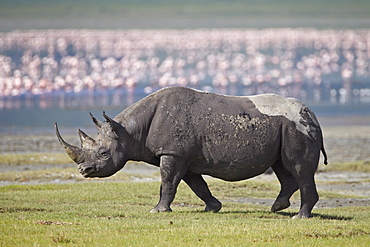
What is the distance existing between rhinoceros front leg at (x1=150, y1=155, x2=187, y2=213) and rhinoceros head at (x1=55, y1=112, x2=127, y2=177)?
86 cm

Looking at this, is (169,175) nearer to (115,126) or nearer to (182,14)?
(115,126)

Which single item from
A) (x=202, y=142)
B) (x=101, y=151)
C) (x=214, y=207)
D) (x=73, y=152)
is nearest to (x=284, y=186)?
(x=214, y=207)

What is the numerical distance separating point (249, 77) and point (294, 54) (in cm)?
1972

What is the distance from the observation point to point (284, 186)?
17078 millimetres

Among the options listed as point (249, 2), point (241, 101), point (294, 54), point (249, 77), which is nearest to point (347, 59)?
point (294, 54)

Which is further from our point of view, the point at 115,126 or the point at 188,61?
the point at 188,61

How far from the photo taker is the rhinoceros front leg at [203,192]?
17000 mm

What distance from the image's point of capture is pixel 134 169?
97.2 ft

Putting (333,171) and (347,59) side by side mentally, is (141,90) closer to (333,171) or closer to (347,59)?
(347,59)

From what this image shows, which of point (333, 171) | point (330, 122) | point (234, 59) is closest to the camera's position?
point (333, 171)

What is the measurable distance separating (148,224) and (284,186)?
3852 millimetres

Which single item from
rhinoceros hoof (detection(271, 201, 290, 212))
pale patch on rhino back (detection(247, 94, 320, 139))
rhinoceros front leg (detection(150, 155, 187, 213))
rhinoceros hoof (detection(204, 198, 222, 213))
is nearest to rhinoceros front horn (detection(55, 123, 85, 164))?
rhinoceros front leg (detection(150, 155, 187, 213))

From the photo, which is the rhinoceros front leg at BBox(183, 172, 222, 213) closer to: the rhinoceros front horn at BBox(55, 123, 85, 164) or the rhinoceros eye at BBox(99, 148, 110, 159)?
the rhinoceros eye at BBox(99, 148, 110, 159)

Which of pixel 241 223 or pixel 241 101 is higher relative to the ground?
pixel 241 101
